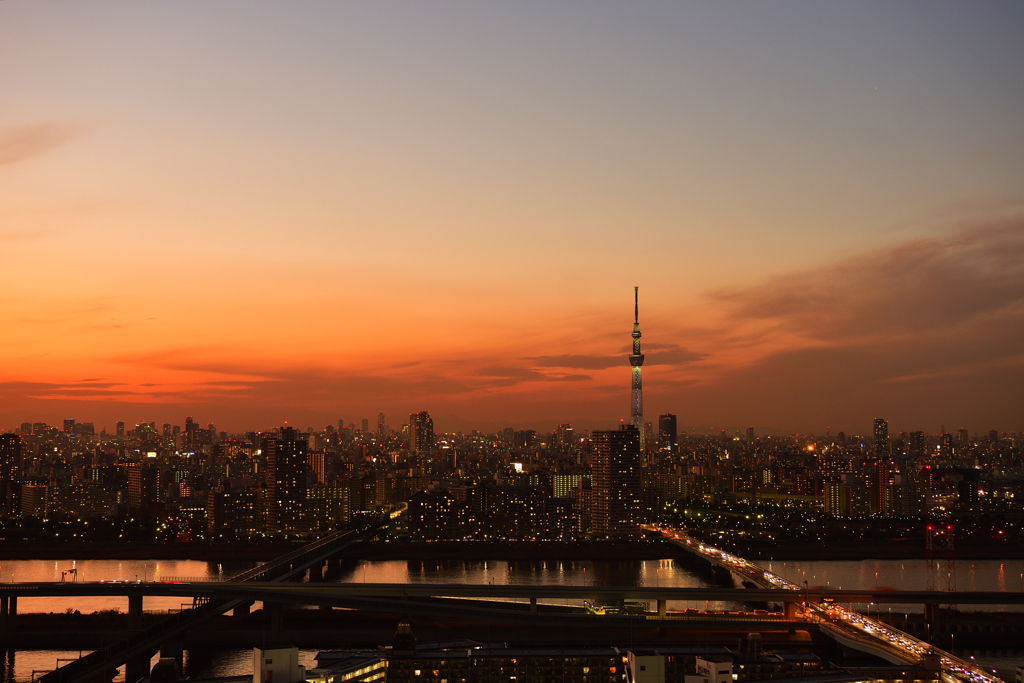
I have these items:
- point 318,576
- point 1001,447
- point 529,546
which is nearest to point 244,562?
point 318,576

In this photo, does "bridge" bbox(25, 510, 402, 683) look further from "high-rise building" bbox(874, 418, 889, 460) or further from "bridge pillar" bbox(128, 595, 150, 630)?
"high-rise building" bbox(874, 418, 889, 460)

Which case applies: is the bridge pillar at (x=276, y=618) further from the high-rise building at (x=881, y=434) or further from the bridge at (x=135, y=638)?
the high-rise building at (x=881, y=434)

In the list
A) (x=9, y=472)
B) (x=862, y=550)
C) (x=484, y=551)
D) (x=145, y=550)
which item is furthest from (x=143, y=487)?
(x=862, y=550)

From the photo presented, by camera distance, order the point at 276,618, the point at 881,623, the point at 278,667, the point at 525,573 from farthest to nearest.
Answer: the point at 525,573 < the point at 276,618 < the point at 881,623 < the point at 278,667

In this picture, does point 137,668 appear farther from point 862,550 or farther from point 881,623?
point 862,550

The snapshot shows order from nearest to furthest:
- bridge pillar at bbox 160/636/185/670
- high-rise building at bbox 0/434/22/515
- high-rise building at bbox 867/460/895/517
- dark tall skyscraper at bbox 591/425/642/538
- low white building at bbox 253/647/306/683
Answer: low white building at bbox 253/647/306/683 → bridge pillar at bbox 160/636/185/670 → dark tall skyscraper at bbox 591/425/642/538 → high-rise building at bbox 0/434/22/515 → high-rise building at bbox 867/460/895/517

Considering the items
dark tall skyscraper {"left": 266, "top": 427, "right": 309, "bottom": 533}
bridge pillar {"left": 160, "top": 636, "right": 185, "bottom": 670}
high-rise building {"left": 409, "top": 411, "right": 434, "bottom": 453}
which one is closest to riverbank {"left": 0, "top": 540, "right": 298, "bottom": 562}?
dark tall skyscraper {"left": 266, "top": 427, "right": 309, "bottom": 533}

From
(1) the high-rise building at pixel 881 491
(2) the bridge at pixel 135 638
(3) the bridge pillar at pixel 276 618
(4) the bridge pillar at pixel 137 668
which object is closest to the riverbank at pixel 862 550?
(1) the high-rise building at pixel 881 491

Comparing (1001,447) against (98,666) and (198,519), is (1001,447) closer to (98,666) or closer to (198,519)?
(198,519)
